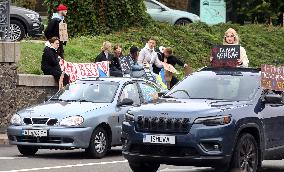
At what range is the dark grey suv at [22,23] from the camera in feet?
101

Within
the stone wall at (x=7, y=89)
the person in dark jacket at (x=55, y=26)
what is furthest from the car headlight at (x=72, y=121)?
the person in dark jacket at (x=55, y=26)

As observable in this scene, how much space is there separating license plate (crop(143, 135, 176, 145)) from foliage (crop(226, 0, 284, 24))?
2660 centimetres

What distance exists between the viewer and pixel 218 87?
15344 mm

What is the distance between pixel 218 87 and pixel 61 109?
4143 millimetres

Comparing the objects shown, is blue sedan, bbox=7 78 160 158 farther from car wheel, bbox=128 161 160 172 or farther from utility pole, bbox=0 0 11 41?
utility pole, bbox=0 0 11 41

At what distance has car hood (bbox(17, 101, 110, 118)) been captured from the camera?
1831 cm

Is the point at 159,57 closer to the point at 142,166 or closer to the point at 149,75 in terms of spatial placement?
the point at 149,75

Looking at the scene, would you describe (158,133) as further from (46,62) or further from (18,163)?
(46,62)

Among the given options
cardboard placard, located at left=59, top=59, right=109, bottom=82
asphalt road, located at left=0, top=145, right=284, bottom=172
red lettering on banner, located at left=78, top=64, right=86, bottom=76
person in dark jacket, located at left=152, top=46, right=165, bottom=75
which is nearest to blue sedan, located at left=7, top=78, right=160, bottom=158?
asphalt road, located at left=0, top=145, right=284, bottom=172

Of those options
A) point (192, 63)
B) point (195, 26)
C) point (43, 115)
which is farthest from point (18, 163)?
point (195, 26)

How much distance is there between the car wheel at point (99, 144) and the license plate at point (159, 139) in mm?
4325

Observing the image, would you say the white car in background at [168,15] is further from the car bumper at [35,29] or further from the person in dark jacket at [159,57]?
the person in dark jacket at [159,57]

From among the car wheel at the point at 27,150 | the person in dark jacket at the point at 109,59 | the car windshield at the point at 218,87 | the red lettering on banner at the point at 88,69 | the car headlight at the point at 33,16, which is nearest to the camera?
the car windshield at the point at 218,87

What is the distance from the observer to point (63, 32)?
25078mm
